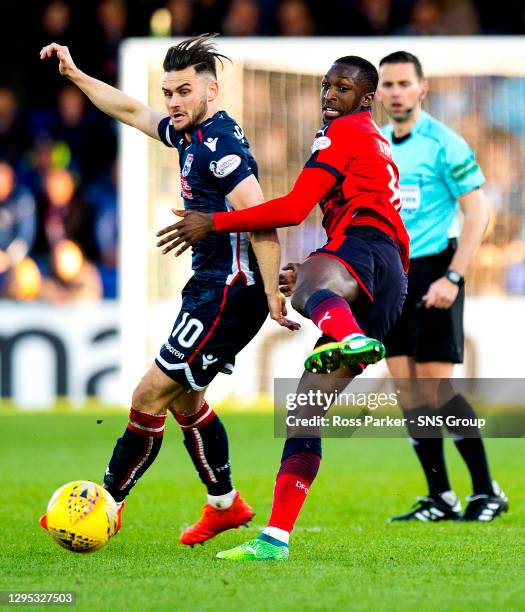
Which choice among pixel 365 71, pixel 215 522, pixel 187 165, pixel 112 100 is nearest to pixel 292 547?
pixel 215 522

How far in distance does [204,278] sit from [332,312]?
33.1 inches

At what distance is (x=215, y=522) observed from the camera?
629cm

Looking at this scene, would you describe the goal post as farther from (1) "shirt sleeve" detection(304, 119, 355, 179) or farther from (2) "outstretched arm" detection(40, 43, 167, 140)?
Answer: (1) "shirt sleeve" detection(304, 119, 355, 179)

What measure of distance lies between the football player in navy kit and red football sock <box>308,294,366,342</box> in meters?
0.28

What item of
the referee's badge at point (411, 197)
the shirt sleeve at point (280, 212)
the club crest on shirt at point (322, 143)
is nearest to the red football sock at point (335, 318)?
the shirt sleeve at point (280, 212)

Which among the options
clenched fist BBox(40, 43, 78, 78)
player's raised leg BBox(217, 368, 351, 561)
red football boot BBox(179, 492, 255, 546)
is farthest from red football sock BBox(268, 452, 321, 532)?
clenched fist BBox(40, 43, 78, 78)

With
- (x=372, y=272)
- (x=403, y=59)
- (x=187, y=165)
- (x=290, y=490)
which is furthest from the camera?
(x=403, y=59)

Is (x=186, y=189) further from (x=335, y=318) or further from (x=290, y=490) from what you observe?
(x=290, y=490)

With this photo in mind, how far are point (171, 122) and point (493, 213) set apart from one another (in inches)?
307

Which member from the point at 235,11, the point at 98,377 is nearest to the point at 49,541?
the point at 98,377

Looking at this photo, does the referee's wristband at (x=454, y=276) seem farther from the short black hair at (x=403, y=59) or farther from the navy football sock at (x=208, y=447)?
the navy football sock at (x=208, y=447)

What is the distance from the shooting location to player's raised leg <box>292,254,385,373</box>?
5129 mm

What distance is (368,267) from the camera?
219 inches

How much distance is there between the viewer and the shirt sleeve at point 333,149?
18.3 ft
